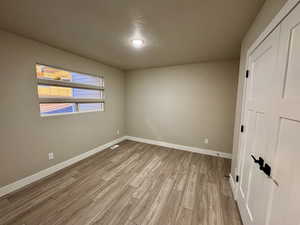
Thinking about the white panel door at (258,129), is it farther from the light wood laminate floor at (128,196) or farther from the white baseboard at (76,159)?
the white baseboard at (76,159)

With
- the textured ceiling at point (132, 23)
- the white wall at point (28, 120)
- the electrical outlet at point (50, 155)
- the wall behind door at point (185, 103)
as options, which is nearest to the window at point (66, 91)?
the white wall at point (28, 120)

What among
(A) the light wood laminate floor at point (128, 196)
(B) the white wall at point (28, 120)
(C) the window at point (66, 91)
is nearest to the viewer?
(A) the light wood laminate floor at point (128, 196)

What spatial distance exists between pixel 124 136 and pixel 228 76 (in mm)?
3716

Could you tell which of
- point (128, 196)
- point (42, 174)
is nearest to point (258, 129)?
point (128, 196)

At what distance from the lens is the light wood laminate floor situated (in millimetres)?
1500

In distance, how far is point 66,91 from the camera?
260 centimetres

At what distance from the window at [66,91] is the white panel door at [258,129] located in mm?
3207

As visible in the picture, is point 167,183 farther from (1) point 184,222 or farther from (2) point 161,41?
(2) point 161,41

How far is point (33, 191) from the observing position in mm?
1914

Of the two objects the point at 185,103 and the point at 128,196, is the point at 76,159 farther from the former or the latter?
the point at 185,103

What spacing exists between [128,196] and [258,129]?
1939 millimetres

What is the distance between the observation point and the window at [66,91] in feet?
7.35

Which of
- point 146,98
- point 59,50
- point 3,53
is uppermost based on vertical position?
point 59,50

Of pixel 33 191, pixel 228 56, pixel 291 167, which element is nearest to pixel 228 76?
pixel 228 56
